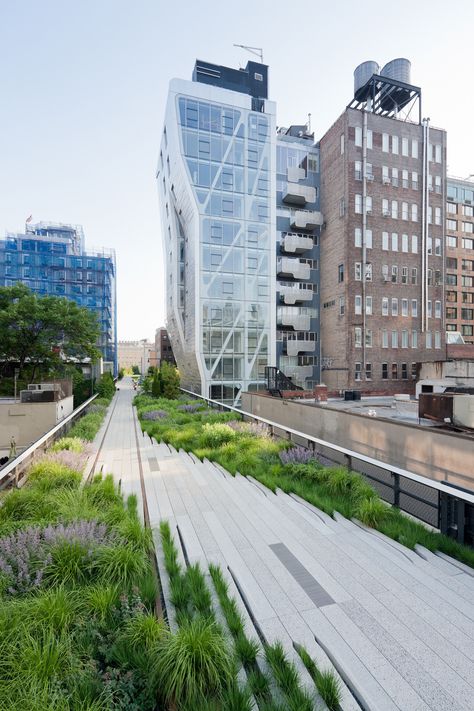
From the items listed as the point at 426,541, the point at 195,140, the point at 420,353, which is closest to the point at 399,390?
the point at 420,353

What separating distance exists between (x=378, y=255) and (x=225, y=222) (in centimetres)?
1585

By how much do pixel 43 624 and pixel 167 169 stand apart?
37.9 m

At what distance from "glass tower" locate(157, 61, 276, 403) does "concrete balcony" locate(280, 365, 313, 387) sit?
381cm

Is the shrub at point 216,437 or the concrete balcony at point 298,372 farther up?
the concrete balcony at point 298,372

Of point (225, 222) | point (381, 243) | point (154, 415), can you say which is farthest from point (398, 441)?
point (381, 243)

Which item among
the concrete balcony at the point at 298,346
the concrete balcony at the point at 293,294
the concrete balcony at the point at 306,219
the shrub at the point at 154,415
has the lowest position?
the shrub at the point at 154,415

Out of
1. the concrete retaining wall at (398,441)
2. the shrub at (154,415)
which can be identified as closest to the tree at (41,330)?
the shrub at (154,415)

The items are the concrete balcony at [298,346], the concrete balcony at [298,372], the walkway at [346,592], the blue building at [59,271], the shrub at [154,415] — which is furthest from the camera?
the blue building at [59,271]

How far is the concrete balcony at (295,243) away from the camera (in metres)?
34.3

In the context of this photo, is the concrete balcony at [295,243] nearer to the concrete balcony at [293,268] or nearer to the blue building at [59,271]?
the concrete balcony at [293,268]

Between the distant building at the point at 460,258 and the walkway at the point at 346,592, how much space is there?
57128mm

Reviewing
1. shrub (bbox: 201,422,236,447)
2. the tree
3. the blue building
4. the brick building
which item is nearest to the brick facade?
the brick building

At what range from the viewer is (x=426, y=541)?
14.3 feet

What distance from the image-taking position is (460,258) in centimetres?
5325
